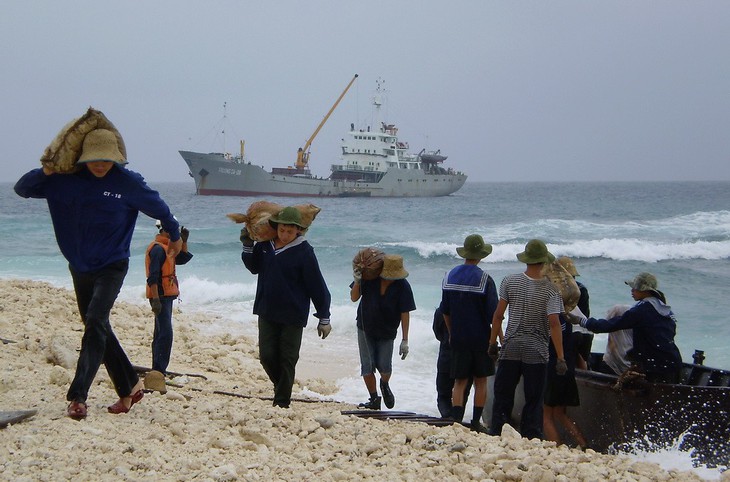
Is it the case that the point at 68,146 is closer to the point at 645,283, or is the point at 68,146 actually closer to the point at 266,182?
the point at 645,283

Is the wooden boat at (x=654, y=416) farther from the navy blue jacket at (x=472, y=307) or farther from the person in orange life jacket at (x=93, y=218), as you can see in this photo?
the person in orange life jacket at (x=93, y=218)

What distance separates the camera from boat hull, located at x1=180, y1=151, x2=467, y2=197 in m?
72.6

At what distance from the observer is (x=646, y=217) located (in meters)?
50.7

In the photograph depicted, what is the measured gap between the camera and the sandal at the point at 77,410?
14.6 feet

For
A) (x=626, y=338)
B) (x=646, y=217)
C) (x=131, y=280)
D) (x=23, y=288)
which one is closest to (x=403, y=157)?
(x=646, y=217)

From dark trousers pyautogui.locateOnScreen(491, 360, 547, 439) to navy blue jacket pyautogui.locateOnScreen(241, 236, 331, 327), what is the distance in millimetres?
1377

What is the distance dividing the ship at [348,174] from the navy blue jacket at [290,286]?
66974 millimetres

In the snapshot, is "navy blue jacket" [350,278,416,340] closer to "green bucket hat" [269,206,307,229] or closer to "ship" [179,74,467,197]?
"green bucket hat" [269,206,307,229]

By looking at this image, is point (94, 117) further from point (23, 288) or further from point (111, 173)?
point (23, 288)

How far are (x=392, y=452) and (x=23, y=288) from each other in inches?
390

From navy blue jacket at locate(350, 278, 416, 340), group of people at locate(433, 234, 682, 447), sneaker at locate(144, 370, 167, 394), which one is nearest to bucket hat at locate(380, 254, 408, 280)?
navy blue jacket at locate(350, 278, 416, 340)

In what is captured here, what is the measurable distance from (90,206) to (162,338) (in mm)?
2356

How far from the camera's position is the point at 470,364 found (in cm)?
636

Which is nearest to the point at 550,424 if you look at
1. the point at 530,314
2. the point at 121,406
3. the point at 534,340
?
the point at 534,340
